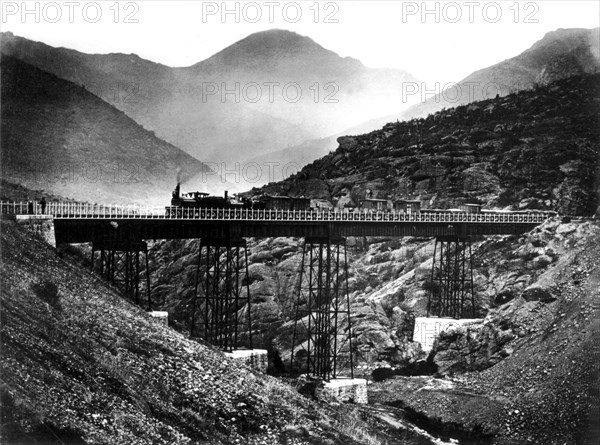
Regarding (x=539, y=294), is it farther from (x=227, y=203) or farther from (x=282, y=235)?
(x=227, y=203)

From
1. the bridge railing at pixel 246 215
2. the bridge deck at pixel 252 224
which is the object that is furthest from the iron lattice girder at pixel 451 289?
the bridge railing at pixel 246 215

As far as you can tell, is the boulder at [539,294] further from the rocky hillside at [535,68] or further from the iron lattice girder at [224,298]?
the rocky hillside at [535,68]

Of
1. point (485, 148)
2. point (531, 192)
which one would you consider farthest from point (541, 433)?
point (485, 148)

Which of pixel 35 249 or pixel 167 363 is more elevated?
pixel 35 249

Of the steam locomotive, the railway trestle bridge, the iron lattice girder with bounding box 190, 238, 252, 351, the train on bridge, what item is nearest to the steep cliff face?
the iron lattice girder with bounding box 190, 238, 252, 351

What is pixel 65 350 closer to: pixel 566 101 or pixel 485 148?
pixel 485 148
